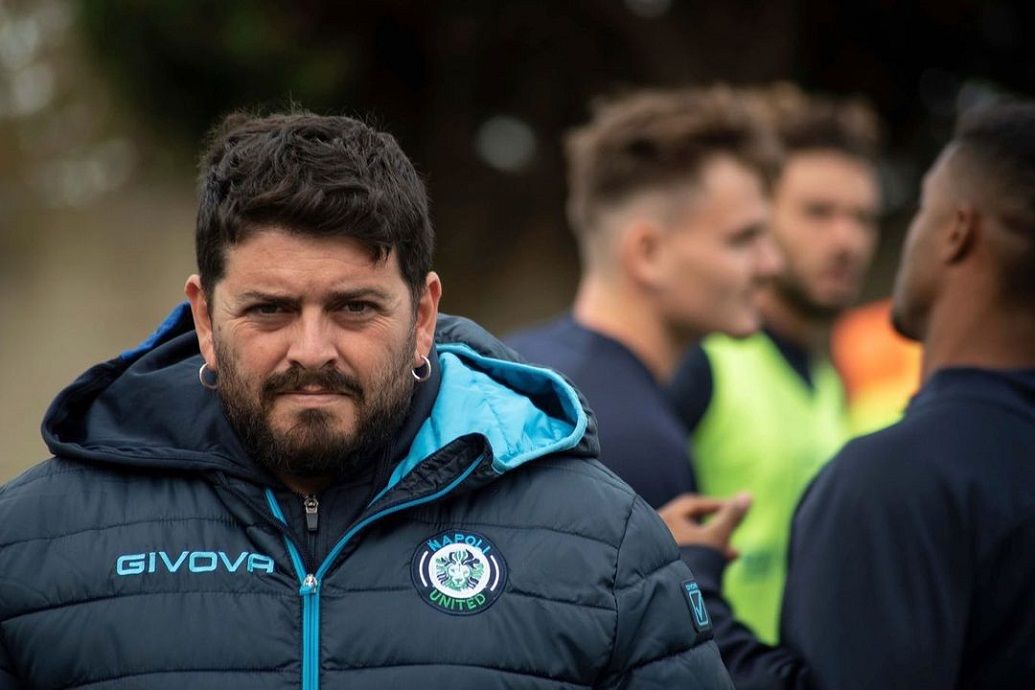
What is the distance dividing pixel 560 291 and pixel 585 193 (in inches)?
240

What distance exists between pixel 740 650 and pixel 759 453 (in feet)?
5.75

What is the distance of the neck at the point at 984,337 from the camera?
272 centimetres

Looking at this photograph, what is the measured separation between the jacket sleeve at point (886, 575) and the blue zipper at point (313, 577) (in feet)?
2.45

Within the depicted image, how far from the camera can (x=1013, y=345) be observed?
2.73m

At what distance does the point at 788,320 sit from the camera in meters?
5.36

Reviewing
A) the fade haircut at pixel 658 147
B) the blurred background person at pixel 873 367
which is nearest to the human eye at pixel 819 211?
the blurred background person at pixel 873 367

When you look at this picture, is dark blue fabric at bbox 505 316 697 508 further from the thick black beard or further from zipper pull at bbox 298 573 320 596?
zipper pull at bbox 298 573 320 596

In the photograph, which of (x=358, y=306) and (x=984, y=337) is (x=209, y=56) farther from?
(x=358, y=306)

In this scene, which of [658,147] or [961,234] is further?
[658,147]

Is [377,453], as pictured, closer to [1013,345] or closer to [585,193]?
[1013,345]

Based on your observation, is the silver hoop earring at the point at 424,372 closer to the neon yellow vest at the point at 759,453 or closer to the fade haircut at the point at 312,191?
the fade haircut at the point at 312,191

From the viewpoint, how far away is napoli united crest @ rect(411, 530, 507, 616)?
2.14m

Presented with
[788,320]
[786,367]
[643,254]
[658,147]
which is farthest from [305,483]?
[788,320]

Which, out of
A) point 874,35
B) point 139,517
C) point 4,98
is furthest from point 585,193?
point 874,35
